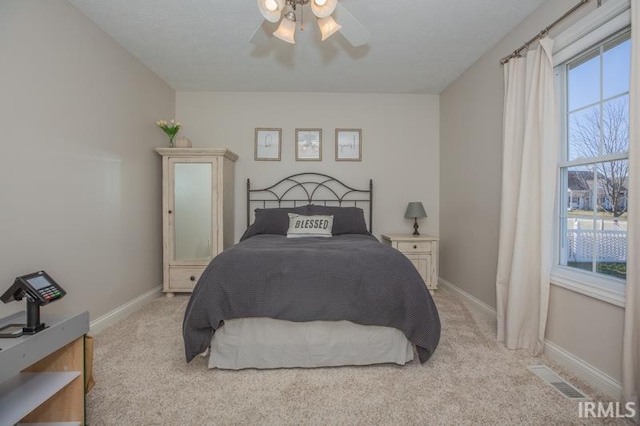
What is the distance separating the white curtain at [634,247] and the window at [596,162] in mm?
251

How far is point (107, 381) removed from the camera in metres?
1.90

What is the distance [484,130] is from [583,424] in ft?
8.09

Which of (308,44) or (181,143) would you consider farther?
(181,143)

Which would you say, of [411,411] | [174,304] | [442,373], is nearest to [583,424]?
[442,373]

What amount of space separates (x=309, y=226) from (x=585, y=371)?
240 cm

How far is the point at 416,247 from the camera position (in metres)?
3.76

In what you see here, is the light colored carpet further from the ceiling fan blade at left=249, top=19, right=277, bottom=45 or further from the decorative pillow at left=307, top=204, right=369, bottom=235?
the ceiling fan blade at left=249, top=19, right=277, bottom=45

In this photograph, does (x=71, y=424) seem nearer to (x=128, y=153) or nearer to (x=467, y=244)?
(x=128, y=153)

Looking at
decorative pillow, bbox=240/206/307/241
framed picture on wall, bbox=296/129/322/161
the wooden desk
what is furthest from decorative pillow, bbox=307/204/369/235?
the wooden desk

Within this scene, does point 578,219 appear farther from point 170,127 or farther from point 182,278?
point 170,127

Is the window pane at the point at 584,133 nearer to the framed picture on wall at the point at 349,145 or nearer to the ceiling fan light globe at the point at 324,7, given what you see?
the ceiling fan light globe at the point at 324,7

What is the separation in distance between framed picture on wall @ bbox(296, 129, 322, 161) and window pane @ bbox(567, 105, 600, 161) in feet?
8.79

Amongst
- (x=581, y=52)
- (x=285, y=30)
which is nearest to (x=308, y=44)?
(x=285, y=30)

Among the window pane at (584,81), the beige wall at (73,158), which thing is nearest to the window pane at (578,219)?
the window pane at (584,81)
